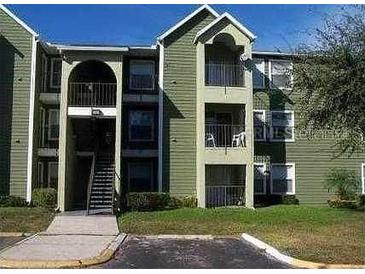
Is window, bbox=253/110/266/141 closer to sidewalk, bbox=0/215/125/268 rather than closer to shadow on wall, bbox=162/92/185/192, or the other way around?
shadow on wall, bbox=162/92/185/192

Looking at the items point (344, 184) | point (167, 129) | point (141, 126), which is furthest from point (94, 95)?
point (344, 184)

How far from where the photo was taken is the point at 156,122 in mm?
28953

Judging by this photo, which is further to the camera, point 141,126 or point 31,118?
point 141,126

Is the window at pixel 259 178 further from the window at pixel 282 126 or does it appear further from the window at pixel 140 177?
the window at pixel 140 177

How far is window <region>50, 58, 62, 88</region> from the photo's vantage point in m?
28.8

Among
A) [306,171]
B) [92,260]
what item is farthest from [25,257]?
[306,171]

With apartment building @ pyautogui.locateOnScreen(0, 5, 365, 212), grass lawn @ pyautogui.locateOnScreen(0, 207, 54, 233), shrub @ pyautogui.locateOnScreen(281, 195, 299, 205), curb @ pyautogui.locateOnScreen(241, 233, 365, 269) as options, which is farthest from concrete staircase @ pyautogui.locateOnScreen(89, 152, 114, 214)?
curb @ pyautogui.locateOnScreen(241, 233, 365, 269)

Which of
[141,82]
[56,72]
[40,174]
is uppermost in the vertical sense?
[56,72]

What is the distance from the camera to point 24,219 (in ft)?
71.5

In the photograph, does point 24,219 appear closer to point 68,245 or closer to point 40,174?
point 68,245

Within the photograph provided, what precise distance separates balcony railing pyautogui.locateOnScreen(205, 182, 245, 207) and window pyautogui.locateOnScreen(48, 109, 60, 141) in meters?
8.23

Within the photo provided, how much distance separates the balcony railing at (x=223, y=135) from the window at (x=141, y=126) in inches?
116

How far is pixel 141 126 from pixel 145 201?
5370mm

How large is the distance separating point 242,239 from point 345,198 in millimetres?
12210
